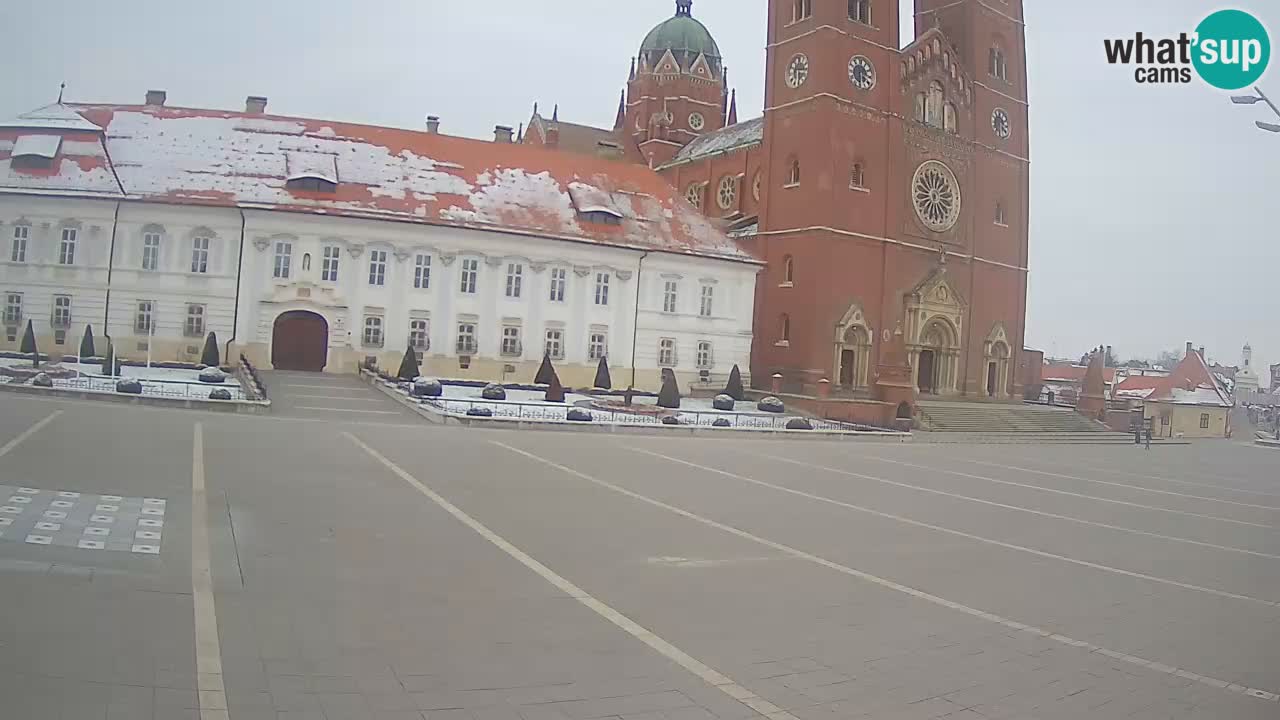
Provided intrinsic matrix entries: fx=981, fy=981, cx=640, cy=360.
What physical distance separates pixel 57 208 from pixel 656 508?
1348 inches

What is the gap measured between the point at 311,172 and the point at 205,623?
37367 millimetres

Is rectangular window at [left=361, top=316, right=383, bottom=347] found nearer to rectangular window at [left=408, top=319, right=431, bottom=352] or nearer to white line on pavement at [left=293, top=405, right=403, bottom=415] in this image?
rectangular window at [left=408, top=319, right=431, bottom=352]

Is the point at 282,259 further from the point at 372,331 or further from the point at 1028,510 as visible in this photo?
the point at 1028,510

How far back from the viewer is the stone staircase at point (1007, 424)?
43312 millimetres

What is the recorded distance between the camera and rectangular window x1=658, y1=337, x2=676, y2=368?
4600 centimetres

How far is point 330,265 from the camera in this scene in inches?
1608

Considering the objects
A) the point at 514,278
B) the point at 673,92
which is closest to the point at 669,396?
the point at 514,278

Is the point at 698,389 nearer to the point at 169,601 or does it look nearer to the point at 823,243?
the point at 823,243

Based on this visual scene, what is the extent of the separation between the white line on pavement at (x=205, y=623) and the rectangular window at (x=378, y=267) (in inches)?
1176

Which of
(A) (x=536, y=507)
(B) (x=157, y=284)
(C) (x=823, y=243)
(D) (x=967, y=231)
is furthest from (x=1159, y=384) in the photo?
(A) (x=536, y=507)

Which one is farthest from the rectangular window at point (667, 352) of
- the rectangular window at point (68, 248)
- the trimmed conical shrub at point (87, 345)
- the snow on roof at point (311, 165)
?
the rectangular window at point (68, 248)

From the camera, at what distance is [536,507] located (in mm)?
13781

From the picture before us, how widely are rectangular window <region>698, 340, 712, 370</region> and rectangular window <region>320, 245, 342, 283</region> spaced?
1690 centimetres

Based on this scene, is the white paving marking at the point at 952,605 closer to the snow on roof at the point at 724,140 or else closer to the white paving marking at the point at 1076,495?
the white paving marking at the point at 1076,495
